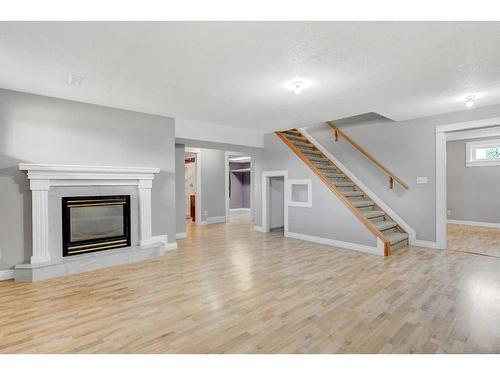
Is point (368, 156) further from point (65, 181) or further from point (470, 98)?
point (65, 181)

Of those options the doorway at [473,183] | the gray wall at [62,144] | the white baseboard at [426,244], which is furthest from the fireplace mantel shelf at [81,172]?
the doorway at [473,183]

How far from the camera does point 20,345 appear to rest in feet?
7.04

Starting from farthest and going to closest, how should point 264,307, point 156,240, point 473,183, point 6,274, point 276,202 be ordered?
1. point 473,183
2. point 276,202
3. point 156,240
4. point 6,274
5. point 264,307

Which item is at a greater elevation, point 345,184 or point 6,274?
point 345,184

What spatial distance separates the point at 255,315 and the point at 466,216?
27.5 feet

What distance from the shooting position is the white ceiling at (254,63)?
225cm

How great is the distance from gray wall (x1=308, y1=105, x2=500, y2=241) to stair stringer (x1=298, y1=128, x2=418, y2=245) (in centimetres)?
8

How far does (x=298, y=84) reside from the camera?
134 inches

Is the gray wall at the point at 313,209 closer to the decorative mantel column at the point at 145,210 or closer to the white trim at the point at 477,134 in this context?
the decorative mantel column at the point at 145,210

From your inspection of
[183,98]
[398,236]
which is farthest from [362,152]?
[183,98]

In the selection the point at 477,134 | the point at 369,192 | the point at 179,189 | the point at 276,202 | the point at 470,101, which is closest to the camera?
the point at 470,101

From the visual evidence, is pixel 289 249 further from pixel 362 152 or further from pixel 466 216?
pixel 466 216

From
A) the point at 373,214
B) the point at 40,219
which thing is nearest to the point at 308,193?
the point at 373,214

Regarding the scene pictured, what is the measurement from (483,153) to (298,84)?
7467mm
